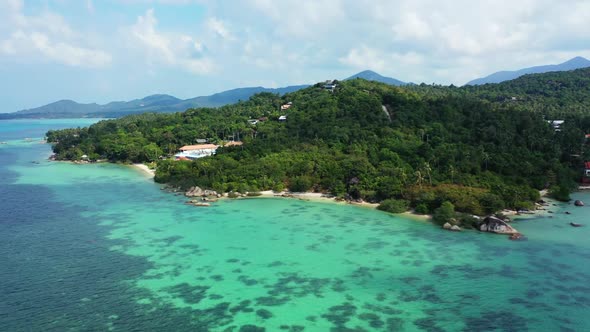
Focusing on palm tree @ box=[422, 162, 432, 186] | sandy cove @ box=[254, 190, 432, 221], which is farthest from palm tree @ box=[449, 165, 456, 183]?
sandy cove @ box=[254, 190, 432, 221]

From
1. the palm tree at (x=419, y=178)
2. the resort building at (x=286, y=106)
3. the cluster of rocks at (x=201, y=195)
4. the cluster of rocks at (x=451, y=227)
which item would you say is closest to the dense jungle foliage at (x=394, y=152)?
the palm tree at (x=419, y=178)

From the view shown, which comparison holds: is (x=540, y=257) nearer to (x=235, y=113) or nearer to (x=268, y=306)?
(x=268, y=306)

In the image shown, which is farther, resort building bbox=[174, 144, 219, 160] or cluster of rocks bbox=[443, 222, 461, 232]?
resort building bbox=[174, 144, 219, 160]

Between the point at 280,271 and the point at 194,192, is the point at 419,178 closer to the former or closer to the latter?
the point at 280,271

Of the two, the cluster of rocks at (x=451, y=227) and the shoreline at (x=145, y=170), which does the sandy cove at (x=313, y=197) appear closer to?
the cluster of rocks at (x=451, y=227)

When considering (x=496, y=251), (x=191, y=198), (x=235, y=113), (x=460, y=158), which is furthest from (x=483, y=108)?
(x=235, y=113)

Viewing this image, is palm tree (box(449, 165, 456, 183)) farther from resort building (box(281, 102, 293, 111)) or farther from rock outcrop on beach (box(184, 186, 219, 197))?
resort building (box(281, 102, 293, 111))
